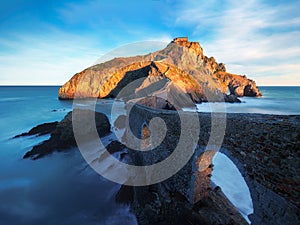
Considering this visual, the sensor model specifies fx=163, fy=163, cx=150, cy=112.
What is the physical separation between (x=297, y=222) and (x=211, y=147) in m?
2.19

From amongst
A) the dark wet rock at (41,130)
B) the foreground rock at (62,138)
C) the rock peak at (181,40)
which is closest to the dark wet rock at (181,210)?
the foreground rock at (62,138)

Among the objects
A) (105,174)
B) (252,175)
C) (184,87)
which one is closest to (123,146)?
(105,174)

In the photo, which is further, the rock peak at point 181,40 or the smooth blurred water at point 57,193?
the rock peak at point 181,40

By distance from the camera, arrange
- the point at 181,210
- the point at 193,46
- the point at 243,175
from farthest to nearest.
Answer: the point at 193,46 → the point at 181,210 → the point at 243,175

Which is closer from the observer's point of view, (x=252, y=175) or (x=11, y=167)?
(x=252, y=175)

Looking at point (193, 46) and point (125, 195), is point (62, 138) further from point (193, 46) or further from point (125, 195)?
point (193, 46)

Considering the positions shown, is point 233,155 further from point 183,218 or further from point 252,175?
point 183,218

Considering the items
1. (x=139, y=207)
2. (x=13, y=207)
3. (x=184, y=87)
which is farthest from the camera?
(x=184, y=87)

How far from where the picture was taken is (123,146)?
41.5 ft

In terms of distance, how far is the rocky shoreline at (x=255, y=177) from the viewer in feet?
10.0

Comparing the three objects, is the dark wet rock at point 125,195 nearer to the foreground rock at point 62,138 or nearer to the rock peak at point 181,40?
the foreground rock at point 62,138

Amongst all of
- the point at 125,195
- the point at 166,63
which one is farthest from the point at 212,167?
the point at 166,63

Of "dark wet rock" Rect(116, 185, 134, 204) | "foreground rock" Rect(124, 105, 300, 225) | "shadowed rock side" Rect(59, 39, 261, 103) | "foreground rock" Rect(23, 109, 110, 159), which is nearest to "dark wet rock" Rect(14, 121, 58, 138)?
"foreground rock" Rect(23, 109, 110, 159)

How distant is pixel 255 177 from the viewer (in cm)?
365
